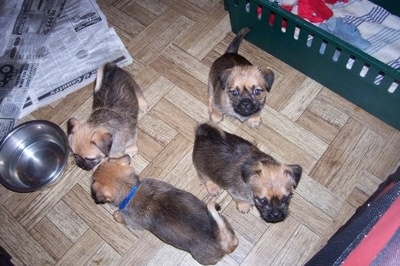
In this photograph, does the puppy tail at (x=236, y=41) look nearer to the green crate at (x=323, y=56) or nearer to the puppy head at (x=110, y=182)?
the green crate at (x=323, y=56)

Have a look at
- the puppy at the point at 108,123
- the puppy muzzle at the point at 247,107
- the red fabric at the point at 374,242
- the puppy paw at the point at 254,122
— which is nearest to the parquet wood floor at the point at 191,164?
the puppy paw at the point at 254,122

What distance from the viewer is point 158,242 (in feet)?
6.52

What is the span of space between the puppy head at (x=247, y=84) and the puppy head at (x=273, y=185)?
1.37 ft

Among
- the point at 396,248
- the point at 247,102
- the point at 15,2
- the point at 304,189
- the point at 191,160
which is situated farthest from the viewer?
the point at 15,2

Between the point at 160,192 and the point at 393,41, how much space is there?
1.84 meters

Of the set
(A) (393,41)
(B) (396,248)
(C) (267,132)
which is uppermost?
(B) (396,248)

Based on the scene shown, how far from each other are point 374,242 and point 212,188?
1.11 meters

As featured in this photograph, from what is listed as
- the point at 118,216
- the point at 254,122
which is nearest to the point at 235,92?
the point at 254,122

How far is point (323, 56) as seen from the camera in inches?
83.0

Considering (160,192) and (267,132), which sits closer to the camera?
(160,192)

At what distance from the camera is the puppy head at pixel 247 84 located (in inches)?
74.1

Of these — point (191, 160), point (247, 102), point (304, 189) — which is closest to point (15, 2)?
point (191, 160)

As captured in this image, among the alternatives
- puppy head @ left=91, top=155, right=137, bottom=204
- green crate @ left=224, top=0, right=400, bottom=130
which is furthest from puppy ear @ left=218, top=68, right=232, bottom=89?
puppy head @ left=91, top=155, right=137, bottom=204

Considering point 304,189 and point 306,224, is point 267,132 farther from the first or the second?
point 306,224
